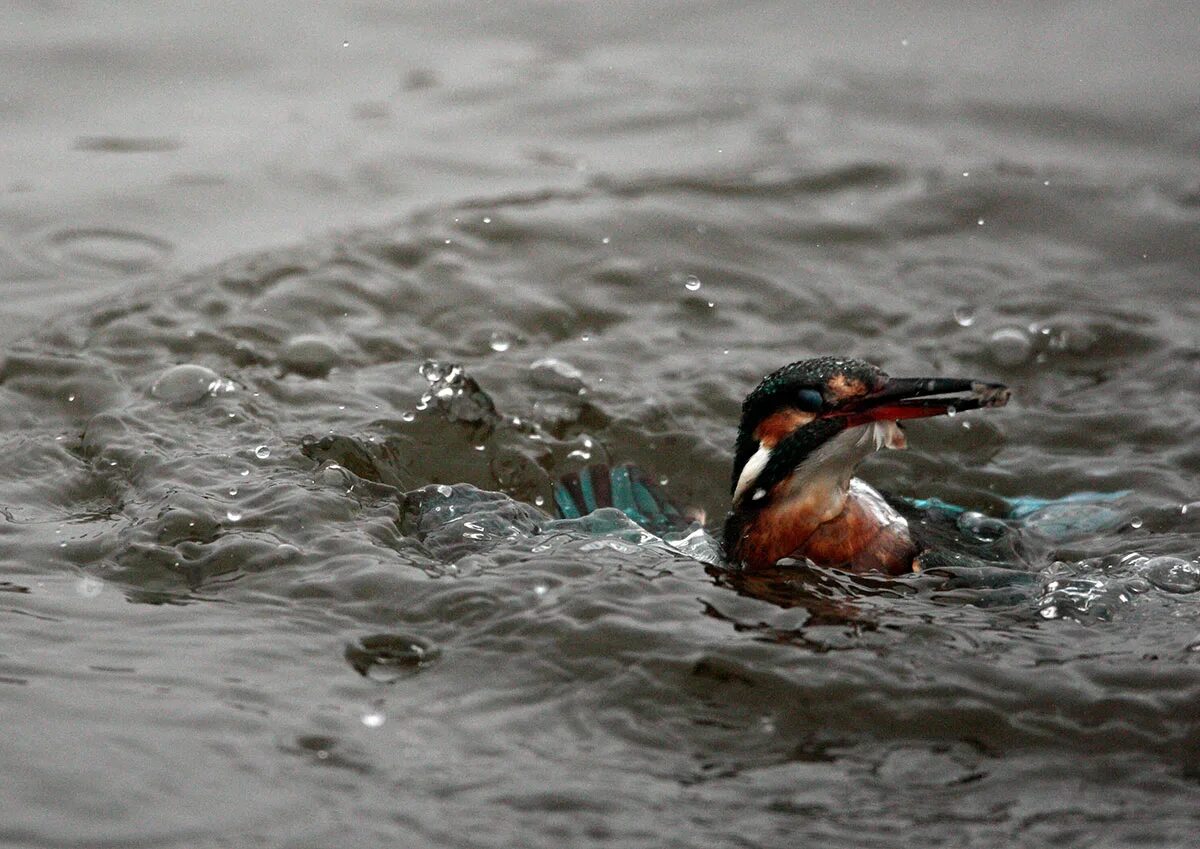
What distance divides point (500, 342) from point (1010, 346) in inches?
93.4

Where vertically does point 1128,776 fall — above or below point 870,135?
below

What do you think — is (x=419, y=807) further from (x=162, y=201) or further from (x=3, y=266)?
(x=162, y=201)

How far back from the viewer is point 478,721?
419 cm

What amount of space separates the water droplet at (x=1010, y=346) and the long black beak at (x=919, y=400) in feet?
7.28

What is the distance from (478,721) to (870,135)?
238 inches

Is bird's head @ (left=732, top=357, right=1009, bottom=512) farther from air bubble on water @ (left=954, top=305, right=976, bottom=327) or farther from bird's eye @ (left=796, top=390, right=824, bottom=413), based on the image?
air bubble on water @ (left=954, top=305, right=976, bottom=327)

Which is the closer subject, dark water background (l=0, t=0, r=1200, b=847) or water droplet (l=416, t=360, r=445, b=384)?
dark water background (l=0, t=0, r=1200, b=847)

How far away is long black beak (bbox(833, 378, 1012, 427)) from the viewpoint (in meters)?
4.74

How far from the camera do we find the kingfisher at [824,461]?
4.97m

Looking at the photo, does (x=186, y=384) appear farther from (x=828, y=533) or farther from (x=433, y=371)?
(x=828, y=533)

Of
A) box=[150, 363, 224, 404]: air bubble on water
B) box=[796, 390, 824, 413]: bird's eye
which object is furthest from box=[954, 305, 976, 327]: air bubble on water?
box=[150, 363, 224, 404]: air bubble on water

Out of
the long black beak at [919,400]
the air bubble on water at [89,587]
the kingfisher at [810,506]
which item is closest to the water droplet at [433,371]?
the kingfisher at [810,506]

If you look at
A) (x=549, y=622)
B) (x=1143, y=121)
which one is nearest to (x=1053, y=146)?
(x=1143, y=121)

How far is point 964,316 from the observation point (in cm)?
750
